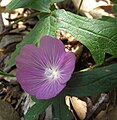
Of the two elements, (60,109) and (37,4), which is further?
(37,4)

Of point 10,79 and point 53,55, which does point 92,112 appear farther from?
point 10,79

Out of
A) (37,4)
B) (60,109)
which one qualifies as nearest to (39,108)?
(60,109)

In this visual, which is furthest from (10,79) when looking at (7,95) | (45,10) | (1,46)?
(45,10)

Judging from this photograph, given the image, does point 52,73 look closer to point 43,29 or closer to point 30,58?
point 30,58

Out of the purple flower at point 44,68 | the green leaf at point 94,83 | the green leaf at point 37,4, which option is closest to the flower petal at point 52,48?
the purple flower at point 44,68

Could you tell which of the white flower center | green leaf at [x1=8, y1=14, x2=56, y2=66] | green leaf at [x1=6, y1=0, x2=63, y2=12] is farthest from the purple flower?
green leaf at [x1=6, y1=0, x2=63, y2=12]

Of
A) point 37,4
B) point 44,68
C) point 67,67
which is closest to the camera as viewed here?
point 67,67

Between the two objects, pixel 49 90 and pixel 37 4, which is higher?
pixel 37 4
